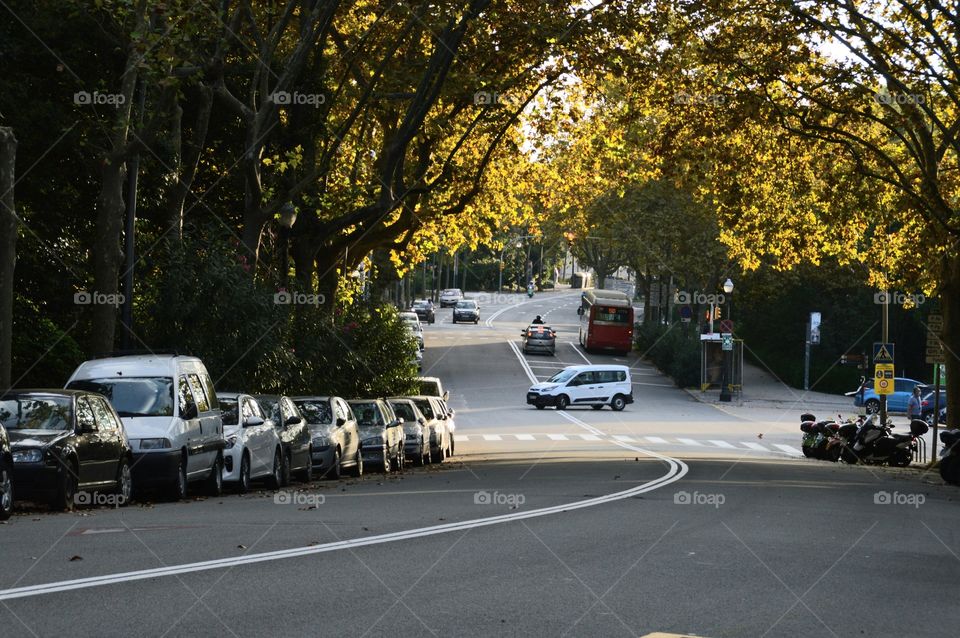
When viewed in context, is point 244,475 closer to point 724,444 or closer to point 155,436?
point 155,436

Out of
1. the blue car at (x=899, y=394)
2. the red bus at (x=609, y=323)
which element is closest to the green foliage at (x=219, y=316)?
the blue car at (x=899, y=394)

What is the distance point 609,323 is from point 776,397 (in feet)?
57.0

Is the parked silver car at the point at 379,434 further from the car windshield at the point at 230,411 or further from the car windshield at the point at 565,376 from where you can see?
the car windshield at the point at 565,376

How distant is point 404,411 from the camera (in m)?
30.6

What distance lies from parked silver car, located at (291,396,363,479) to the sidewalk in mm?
39040

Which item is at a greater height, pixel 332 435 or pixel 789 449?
pixel 332 435

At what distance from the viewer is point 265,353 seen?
27609 millimetres

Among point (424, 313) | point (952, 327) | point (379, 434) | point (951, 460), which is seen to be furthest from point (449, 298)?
point (951, 460)

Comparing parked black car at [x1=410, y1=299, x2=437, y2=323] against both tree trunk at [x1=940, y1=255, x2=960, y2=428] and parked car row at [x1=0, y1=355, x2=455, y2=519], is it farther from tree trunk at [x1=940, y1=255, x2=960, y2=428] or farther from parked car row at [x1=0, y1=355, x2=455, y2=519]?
parked car row at [x1=0, y1=355, x2=455, y2=519]

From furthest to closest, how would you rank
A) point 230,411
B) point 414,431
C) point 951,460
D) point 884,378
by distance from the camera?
point 884,378
point 414,431
point 951,460
point 230,411

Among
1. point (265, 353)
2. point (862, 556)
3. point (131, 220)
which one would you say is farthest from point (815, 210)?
point (862, 556)

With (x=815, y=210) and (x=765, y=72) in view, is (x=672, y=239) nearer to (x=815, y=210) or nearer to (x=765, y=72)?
(x=815, y=210)

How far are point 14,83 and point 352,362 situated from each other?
1265 centimetres

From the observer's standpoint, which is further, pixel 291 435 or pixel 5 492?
pixel 291 435
